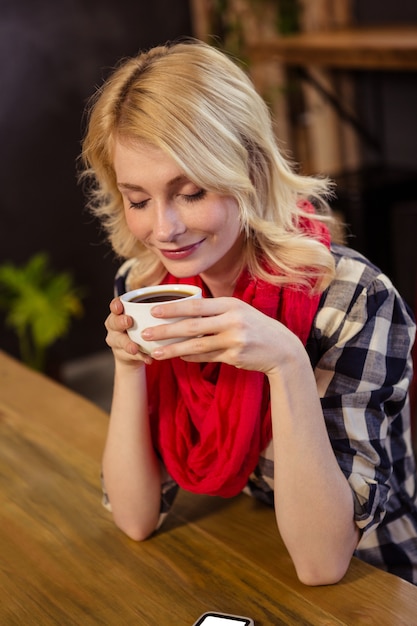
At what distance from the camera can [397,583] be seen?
1.16 meters

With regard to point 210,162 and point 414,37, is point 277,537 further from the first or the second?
point 414,37

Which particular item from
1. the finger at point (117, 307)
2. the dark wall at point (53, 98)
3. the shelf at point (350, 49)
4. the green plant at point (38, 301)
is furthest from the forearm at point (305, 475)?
the dark wall at point (53, 98)

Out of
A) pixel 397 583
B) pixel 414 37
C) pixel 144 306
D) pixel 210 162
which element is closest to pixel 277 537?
pixel 397 583

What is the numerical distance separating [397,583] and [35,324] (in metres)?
2.94

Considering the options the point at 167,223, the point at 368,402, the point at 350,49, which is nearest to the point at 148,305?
the point at 167,223

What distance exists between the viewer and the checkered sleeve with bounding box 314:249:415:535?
4.24 feet

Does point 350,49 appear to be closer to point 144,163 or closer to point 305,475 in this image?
point 144,163

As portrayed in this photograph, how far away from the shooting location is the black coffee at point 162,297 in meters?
1.22

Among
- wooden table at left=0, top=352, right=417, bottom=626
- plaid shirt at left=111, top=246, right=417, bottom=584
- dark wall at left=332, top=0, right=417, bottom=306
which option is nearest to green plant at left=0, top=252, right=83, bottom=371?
dark wall at left=332, top=0, right=417, bottom=306

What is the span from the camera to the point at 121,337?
1.25 metres

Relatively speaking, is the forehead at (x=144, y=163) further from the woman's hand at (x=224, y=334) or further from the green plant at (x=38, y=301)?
the green plant at (x=38, y=301)

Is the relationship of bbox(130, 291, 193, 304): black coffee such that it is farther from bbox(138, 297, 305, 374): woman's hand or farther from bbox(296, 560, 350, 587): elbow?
bbox(296, 560, 350, 587): elbow

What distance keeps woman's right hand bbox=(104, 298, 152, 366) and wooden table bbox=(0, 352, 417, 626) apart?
0.89ft

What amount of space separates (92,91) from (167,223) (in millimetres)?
3166
